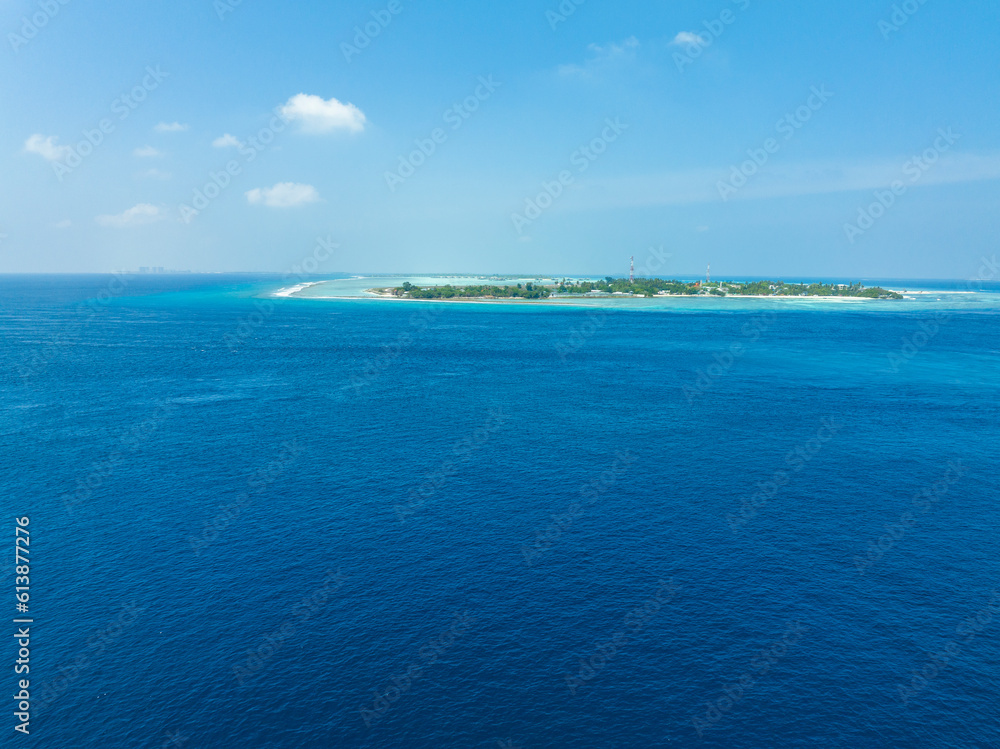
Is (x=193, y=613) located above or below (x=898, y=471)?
below

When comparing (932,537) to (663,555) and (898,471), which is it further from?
(663,555)

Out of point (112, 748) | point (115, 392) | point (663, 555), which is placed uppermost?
point (115, 392)

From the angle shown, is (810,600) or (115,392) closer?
(810,600)

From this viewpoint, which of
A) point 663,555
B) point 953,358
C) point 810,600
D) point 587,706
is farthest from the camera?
point 953,358

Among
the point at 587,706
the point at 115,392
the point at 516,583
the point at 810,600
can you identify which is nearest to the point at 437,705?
the point at 587,706

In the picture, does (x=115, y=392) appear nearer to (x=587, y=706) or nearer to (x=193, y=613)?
(x=193, y=613)

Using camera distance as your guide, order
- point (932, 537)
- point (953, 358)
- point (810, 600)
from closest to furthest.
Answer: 1. point (810, 600)
2. point (932, 537)
3. point (953, 358)

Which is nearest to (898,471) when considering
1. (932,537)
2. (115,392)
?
(932,537)
